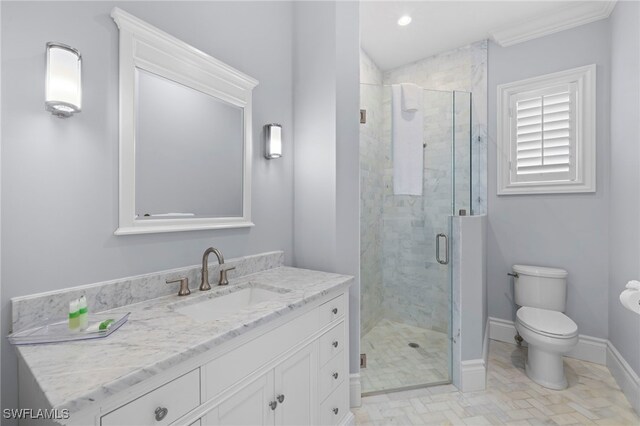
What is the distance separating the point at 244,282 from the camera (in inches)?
64.0

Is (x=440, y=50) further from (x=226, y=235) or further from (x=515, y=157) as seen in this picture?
(x=226, y=235)

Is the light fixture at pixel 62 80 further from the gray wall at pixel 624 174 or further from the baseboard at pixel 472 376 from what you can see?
the gray wall at pixel 624 174

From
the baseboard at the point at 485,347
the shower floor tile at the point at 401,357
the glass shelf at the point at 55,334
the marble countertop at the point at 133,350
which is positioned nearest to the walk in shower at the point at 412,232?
the shower floor tile at the point at 401,357

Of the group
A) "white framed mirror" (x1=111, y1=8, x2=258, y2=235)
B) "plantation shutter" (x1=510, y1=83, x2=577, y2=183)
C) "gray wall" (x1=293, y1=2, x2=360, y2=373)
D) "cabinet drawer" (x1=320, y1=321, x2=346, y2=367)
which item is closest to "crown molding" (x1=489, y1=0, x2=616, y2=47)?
"plantation shutter" (x1=510, y1=83, x2=577, y2=183)

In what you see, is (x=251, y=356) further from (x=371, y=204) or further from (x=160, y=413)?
(x=371, y=204)

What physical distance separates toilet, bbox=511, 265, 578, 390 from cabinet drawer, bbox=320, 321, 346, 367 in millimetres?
1522

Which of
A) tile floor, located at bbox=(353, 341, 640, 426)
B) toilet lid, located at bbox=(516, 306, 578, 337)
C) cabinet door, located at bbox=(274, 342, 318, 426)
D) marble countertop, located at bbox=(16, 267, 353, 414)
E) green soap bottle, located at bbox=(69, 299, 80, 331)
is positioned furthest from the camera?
toilet lid, located at bbox=(516, 306, 578, 337)

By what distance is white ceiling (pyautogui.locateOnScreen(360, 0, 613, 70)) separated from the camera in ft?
7.93

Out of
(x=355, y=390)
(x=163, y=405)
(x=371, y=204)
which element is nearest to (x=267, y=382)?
(x=163, y=405)

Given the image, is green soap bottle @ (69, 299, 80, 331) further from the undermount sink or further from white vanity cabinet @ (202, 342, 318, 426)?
white vanity cabinet @ (202, 342, 318, 426)

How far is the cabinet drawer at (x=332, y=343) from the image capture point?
1.48 meters

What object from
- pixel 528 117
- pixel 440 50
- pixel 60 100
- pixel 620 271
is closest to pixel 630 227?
pixel 620 271

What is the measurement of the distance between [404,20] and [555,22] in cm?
133

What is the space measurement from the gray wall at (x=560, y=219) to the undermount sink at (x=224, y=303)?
2.45 metres
